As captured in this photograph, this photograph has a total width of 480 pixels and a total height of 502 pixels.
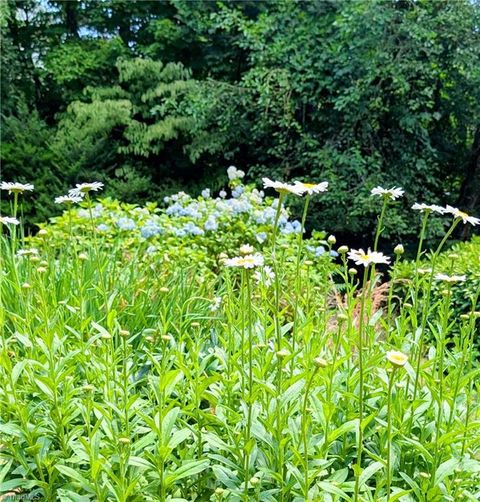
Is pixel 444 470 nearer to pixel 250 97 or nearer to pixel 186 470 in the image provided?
pixel 186 470

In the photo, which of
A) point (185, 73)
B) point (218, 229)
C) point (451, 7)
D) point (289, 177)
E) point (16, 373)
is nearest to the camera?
point (16, 373)

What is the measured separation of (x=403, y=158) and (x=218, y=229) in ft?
9.57

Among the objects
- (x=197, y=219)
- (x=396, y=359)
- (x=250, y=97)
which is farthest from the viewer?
(x=250, y=97)

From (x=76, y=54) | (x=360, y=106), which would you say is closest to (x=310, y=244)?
(x=360, y=106)

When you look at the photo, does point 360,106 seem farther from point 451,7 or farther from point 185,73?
point 185,73

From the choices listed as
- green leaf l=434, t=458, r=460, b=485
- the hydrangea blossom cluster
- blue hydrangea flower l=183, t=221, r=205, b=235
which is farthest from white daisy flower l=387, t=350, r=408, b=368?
blue hydrangea flower l=183, t=221, r=205, b=235

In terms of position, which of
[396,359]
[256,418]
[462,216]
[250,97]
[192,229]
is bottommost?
[192,229]

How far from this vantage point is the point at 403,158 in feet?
18.8

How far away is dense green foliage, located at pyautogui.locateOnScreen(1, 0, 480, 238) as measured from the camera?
17.7ft

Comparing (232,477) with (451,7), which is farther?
(451,7)

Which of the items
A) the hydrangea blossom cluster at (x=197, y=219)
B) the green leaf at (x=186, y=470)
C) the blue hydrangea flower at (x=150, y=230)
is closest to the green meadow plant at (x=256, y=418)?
the green leaf at (x=186, y=470)

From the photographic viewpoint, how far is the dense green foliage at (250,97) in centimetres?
539

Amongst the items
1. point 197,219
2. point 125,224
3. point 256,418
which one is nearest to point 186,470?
point 256,418

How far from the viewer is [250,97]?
6.05 m
